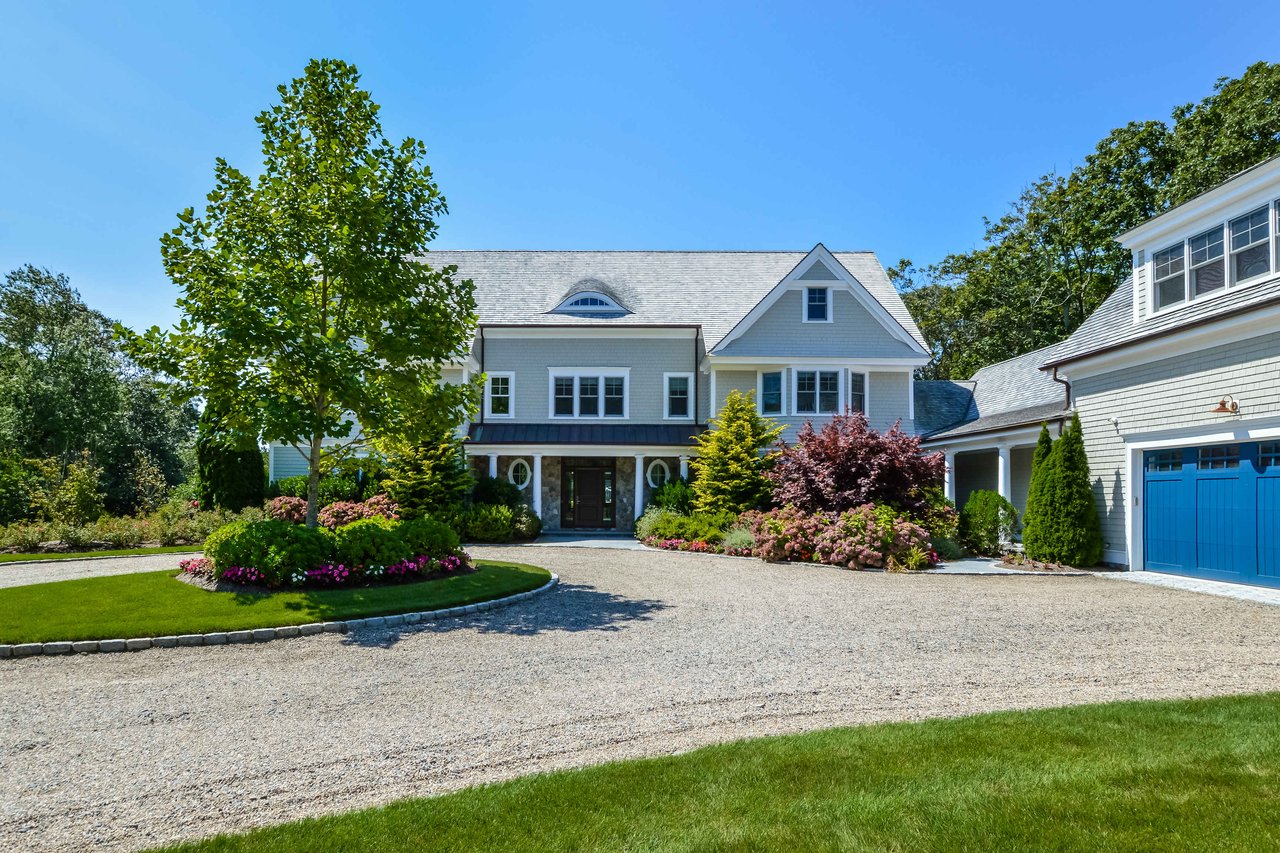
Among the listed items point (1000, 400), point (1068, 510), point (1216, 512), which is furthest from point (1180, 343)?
point (1000, 400)

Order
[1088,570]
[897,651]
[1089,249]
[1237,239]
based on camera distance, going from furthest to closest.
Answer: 1. [1089,249]
2. [1088,570]
3. [1237,239]
4. [897,651]

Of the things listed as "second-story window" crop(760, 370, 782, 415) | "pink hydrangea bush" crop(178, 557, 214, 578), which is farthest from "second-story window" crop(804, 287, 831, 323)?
"pink hydrangea bush" crop(178, 557, 214, 578)

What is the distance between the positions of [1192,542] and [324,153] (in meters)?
16.5

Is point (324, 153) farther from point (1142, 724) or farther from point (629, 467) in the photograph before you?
point (629, 467)

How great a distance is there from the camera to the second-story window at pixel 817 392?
2294 cm

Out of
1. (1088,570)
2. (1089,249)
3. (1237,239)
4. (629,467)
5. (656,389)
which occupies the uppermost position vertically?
(1089,249)

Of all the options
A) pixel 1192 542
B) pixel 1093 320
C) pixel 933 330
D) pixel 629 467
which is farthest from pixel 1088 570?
pixel 933 330

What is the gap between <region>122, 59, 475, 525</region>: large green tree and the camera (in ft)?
33.9

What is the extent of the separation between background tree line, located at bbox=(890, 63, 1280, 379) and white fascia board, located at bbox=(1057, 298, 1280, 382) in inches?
577

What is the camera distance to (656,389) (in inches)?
964

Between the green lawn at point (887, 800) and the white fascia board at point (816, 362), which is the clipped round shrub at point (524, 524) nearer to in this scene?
the white fascia board at point (816, 362)

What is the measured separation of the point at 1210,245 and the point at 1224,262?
541 mm

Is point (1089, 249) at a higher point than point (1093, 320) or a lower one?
higher

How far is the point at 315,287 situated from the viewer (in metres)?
11.8
